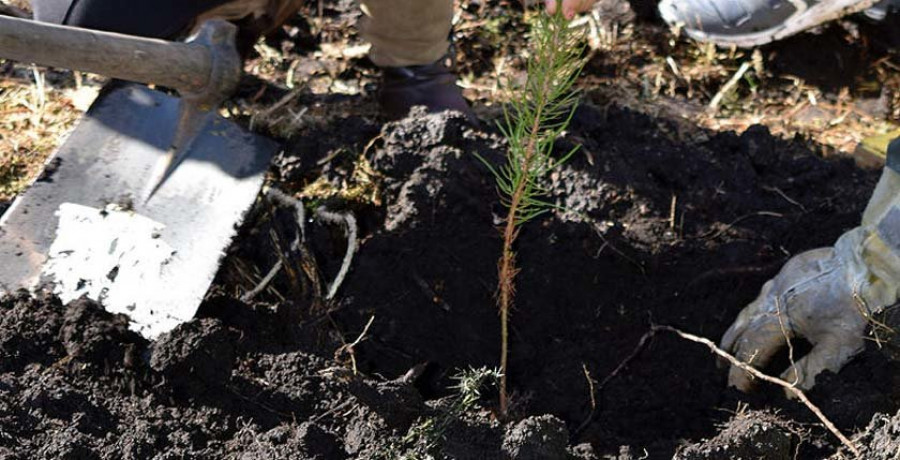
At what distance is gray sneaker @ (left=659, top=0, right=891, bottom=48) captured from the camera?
335 centimetres

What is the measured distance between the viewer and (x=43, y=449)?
5.56ft

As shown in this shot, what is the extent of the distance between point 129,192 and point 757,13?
218cm

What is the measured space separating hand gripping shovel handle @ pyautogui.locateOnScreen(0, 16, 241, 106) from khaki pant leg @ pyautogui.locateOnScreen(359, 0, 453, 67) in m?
0.57

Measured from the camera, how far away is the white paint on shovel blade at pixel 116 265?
2148mm

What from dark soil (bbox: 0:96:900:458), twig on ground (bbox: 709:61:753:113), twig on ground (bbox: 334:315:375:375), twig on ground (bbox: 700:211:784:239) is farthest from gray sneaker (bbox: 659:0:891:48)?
twig on ground (bbox: 334:315:375:375)

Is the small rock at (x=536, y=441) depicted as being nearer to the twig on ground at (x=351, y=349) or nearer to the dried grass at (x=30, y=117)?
the twig on ground at (x=351, y=349)

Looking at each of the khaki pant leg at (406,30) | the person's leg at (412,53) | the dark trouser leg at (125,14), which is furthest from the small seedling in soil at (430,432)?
the dark trouser leg at (125,14)

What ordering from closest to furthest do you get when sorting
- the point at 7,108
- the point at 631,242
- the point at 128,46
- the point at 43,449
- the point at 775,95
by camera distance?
the point at 43,449 < the point at 128,46 < the point at 631,242 < the point at 7,108 < the point at 775,95

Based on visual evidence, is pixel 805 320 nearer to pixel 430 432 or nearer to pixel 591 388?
pixel 591 388

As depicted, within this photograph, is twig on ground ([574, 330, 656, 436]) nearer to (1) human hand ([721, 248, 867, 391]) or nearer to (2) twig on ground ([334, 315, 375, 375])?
(1) human hand ([721, 248, 867, 391])

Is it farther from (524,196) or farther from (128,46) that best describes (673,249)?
(128,46)

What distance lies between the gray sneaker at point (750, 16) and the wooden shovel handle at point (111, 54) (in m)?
1.75

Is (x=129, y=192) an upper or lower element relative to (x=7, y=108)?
upper

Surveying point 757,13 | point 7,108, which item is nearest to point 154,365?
point 7,108
